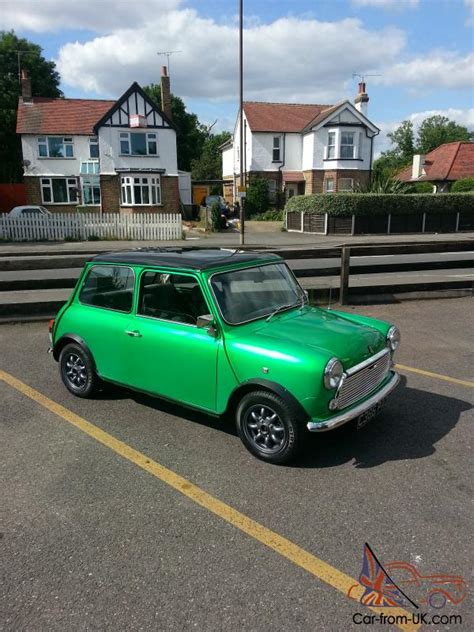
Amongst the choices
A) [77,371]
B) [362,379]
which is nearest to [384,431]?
[362,379]

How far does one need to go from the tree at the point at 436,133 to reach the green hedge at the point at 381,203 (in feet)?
220

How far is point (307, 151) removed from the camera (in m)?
40.5

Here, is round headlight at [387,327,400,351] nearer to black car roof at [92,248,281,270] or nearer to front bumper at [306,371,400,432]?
front bumper at [306,371,400,432]

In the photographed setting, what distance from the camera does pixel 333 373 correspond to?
3629mm

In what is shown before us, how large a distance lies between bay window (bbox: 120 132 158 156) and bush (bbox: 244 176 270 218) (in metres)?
7.88

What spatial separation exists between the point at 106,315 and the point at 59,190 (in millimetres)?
36290

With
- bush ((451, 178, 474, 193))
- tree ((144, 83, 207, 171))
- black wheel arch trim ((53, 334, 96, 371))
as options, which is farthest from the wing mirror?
tree ((144, 83, 207, 171))

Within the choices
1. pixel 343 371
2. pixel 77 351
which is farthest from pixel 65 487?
Answer: pixel 343 371

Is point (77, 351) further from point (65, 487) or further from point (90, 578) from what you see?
point (90, 578)

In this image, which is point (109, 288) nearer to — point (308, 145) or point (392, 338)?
point (392, 338)

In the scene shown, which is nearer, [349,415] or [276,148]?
[349,415]

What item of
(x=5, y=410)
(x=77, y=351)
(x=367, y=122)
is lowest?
(x=5, y=410)

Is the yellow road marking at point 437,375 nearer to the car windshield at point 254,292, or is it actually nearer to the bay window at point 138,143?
the car windshield at point 254,292

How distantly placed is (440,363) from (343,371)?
3.15 meters
